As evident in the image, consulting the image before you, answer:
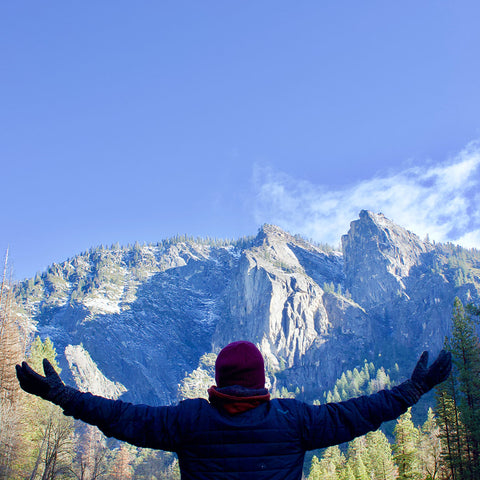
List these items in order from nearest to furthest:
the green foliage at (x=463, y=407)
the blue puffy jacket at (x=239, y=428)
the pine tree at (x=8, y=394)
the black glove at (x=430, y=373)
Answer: the blue puffy jacket at (x=239, y=428)
the black glove at (x=430, y=373)
the pine tree at (x=8, y=394)
the green foliage at (x=463, y=407)

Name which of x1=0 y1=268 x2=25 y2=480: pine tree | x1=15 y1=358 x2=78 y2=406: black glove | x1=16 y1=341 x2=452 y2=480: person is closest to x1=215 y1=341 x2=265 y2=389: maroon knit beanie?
x1=16 y1=341 x2=452 y2=480: person

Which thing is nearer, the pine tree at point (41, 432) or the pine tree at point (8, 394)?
the pine tree at point (8, 394)

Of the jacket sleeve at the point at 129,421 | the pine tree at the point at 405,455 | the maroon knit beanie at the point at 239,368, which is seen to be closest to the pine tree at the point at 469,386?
the pine tree at the point at 405,455

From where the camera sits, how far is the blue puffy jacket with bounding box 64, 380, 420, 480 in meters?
3.00

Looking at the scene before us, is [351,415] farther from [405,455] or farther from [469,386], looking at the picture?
[405,455]

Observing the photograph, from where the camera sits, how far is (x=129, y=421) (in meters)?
3.11

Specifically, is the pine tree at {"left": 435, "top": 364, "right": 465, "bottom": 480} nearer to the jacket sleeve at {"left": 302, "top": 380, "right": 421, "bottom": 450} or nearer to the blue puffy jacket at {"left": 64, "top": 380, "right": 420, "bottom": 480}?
the jacket sleeve at {"left": 302, "top": 380, "right": 421, "bottom": 450}

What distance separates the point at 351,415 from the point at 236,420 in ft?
2.81

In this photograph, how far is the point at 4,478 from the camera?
2367 cm

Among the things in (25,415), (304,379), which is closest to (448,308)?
(304,379)

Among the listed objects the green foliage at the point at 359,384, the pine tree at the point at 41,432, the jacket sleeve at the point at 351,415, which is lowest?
the jacket sleeve at the point at 351,415

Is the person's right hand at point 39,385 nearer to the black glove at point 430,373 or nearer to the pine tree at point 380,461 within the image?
the black glove at point 430,373

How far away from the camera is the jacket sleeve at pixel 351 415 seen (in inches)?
124

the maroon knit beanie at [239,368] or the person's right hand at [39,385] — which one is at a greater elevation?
the maroon knit beanie at [239,368]
